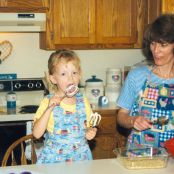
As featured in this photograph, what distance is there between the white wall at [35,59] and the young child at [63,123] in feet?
5.82

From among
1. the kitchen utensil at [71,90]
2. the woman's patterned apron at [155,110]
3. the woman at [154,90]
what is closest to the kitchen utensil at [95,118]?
the kitchen utensil at [71,90]

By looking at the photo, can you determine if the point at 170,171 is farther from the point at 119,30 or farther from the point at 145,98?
the point at 119,30

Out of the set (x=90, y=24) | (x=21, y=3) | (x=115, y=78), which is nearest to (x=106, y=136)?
(x=115, y=78)

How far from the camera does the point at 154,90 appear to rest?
7.23 ft

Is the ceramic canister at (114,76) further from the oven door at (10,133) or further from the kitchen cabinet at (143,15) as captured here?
the oven door at (10,133)

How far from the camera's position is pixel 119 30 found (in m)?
3.66

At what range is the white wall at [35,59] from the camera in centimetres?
368

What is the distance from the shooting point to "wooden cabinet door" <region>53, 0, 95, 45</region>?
346 cm

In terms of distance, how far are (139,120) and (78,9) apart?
1.76m

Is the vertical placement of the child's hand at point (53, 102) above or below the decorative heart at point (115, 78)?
above

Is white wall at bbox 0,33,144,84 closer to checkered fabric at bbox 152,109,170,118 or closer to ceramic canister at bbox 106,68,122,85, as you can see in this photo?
ceramic canister at bbox 106,68,122,85

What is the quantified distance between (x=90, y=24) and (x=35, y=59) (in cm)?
59

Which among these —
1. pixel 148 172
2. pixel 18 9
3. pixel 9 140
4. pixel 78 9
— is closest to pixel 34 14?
pixel 18 9

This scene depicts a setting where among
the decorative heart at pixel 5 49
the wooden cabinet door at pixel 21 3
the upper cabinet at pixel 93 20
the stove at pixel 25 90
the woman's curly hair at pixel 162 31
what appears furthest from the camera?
the decorative heart at pixel 5 49
